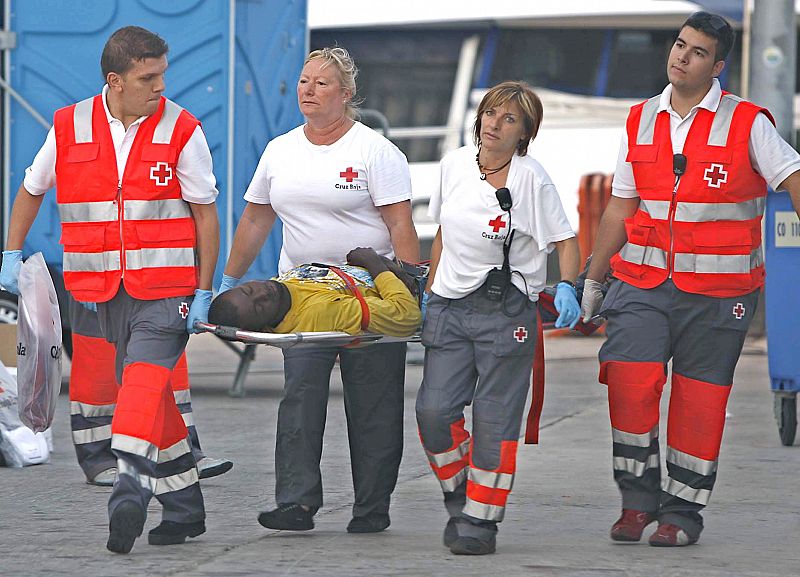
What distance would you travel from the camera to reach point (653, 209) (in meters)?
5.96

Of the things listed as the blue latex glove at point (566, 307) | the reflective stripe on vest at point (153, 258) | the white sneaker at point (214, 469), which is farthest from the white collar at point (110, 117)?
the white sneaker at point (214, 469)

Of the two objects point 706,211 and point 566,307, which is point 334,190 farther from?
point 706,211

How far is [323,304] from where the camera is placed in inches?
222

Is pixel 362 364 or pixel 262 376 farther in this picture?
pixel 262 376

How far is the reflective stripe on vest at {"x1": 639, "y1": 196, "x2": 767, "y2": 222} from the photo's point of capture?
19.3 feet

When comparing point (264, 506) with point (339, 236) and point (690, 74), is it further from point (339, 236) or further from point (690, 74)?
point (690, 74)

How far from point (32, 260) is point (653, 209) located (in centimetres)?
239

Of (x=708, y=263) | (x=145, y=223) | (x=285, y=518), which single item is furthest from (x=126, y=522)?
(x=708, y=263)

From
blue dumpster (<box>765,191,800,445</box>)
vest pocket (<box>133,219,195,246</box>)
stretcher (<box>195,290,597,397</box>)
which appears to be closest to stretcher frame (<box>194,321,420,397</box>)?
stretcher (<box>195,290,597,397</box>)

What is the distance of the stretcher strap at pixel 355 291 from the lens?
5.66m

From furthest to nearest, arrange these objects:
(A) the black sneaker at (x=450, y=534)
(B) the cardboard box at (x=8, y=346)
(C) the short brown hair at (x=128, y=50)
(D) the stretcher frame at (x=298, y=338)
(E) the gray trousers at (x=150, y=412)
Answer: (B) the cardboard box at (x=8, y=346) → (C) the short brown hair at (x=128, y=50) → (A) the black sneaker at (x=450, y=534) → (E) the gray trousers at (x=150, y=412) → (D) the stretcher frame at (x=298, y=338)

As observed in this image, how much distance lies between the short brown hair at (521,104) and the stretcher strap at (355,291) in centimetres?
63

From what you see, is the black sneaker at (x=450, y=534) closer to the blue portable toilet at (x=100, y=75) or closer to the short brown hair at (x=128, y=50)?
the short brown hair at (x=128, y=50)

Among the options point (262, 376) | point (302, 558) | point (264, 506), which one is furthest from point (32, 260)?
point (262, 376)
